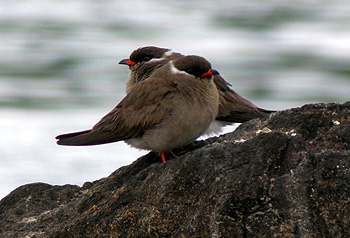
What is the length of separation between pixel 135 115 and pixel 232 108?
1.87 m

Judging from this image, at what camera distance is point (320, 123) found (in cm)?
463

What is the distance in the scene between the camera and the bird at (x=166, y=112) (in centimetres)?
582

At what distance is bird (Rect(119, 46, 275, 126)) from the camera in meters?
7.55

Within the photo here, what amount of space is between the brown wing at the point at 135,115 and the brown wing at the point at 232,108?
1.55 meters

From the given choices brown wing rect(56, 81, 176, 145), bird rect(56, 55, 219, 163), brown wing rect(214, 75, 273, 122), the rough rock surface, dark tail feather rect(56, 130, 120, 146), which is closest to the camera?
the rough rock surface

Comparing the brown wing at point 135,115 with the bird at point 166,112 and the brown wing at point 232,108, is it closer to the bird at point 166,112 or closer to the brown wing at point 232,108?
the bird at point 166,112

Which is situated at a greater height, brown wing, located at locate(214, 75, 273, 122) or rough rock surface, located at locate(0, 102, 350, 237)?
brown wing, located at locate(214, 75, 273, 122)

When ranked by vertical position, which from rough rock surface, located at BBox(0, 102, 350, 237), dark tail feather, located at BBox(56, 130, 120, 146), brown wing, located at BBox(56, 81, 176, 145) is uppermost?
brown wing, located at BBox(56, 81, 176, 145)

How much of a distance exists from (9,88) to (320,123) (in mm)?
9379

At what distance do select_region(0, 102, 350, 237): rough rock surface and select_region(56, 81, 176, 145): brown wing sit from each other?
1.20m

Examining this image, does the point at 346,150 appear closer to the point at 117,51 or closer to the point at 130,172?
the point at 130,172

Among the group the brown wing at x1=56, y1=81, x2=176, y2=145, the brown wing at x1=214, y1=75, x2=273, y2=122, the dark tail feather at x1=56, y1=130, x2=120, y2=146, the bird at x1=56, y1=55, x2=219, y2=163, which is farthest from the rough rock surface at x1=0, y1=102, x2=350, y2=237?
the brown wing at x1=214, y1=75, x2=273, y2=122

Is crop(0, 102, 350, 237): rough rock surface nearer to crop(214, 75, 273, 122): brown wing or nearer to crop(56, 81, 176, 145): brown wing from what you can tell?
crop(56, 81, 176, 145): brown wing

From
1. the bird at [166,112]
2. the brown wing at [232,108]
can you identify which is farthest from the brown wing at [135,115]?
the brown wing at [232,108]
